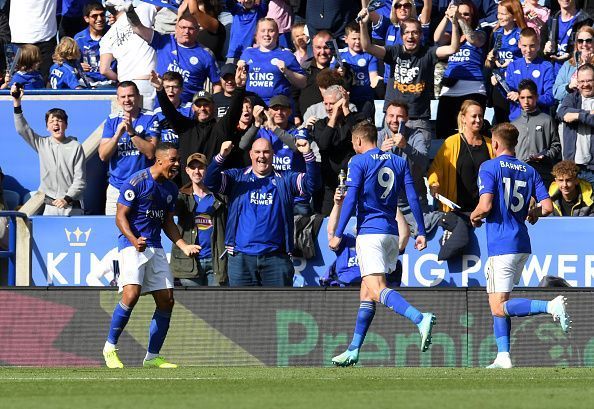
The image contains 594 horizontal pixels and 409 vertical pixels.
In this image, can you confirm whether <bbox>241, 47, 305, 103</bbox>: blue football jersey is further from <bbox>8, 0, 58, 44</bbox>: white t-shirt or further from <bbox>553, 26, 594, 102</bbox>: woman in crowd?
<bbox>8, 0, 58, 44</bbox>: white t-shirt

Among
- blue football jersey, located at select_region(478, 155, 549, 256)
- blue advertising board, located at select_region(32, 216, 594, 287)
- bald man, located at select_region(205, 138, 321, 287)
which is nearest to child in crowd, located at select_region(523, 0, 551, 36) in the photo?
blue advertising board, located at select_region(32, 216, 594, 287)

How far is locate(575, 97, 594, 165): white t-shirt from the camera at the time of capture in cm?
1528

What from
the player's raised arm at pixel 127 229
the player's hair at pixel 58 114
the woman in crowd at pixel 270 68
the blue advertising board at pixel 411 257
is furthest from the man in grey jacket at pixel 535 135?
the player's hair at pixel 58 114

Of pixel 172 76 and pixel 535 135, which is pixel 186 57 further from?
pixel 535 135

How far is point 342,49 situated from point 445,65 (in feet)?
4.30

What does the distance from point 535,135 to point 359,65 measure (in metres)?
2.52

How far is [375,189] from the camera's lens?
12.2 m

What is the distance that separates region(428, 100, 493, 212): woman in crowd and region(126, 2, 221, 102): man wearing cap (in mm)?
3315

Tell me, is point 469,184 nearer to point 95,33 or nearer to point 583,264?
point 583,264

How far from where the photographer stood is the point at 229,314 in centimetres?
1410

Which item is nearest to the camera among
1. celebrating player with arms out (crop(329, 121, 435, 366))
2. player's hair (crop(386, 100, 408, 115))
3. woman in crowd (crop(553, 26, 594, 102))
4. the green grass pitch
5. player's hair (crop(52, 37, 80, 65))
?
the green grass pitch

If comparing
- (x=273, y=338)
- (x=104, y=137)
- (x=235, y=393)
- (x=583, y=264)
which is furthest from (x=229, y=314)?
(x=235, y=393)

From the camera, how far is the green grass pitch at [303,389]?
28.1 ft

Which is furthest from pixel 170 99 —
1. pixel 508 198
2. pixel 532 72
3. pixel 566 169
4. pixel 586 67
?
pixel 508 198
